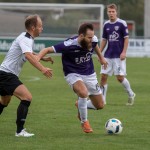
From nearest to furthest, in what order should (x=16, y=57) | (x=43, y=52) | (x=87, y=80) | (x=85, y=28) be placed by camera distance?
(x=16, y=57) → (x=43, y=52) → (x=85, y=28) → (x=87, y=80)

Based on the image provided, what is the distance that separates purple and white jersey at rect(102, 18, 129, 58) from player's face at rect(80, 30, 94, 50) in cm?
478

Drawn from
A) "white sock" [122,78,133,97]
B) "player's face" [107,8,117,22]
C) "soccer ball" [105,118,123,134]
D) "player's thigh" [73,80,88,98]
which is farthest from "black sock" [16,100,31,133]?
"white sock" [122,78,133,97]

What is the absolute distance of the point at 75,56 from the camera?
11.1 metres

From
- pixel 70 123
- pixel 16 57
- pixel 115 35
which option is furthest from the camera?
pixel 115 35

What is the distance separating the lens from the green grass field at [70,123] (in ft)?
32.1

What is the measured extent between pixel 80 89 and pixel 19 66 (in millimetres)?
1094

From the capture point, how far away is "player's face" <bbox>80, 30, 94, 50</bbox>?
1083 centimetres

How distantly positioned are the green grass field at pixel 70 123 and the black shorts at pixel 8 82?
723 millimetres

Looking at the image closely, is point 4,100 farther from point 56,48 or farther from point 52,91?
point 52,91

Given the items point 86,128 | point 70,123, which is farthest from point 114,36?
point 86,128

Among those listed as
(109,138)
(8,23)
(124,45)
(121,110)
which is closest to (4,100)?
(109,138)

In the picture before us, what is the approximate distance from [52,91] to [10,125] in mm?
7644

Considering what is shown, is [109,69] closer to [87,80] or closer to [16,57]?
[87,80]

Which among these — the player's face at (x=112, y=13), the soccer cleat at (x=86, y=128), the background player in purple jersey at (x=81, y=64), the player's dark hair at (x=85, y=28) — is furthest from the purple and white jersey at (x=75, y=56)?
the player's face at (x=112, y=13)
